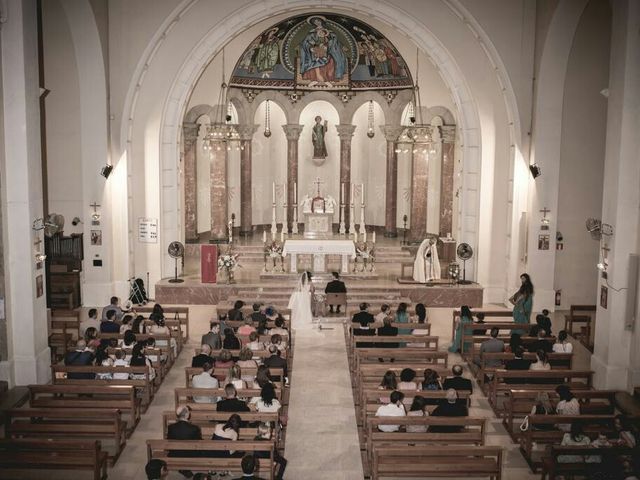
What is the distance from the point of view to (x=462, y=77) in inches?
763

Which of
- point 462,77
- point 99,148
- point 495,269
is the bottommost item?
point 495,269

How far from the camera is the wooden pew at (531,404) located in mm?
10773

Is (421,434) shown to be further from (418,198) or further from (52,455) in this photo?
(418,198)

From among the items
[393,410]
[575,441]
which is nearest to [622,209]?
[575,441]

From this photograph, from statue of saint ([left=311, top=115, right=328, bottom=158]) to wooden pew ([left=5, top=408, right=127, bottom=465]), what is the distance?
1745 cm

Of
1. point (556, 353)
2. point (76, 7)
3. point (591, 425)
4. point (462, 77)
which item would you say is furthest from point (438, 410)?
point (76, 7)

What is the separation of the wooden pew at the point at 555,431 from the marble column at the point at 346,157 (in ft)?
54.4

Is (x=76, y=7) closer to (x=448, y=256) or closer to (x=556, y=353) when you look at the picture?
(x=448, y=256)

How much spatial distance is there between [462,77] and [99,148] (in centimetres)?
975

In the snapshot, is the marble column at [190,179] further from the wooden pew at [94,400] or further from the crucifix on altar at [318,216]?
the wooden pew at [94,400]

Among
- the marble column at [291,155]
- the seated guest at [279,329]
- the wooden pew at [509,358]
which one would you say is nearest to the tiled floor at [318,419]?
the wooden pew at [509,358]

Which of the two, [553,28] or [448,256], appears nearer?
[553,28]

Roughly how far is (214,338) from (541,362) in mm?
5832

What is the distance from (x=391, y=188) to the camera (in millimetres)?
25984
